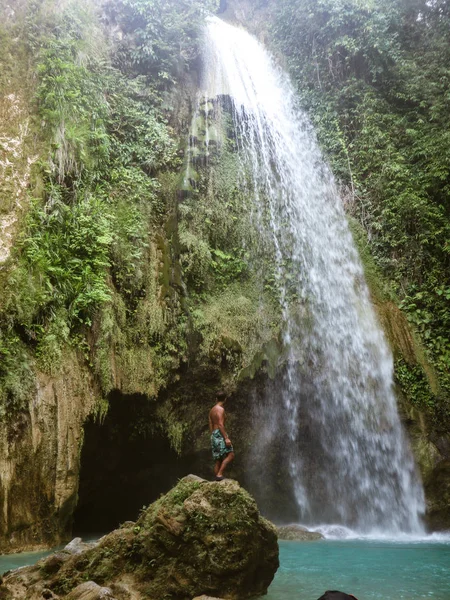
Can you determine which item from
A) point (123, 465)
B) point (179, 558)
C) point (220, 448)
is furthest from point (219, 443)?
point (123, 465)

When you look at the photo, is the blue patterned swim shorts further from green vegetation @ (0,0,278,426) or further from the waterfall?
the waterfall

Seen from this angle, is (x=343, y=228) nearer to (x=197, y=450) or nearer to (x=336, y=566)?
(x=197, y=450)

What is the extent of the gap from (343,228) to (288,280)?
245cm

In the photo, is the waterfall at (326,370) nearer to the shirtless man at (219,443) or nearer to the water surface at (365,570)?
the water surface at (365,570)

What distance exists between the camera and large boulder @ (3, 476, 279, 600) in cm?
421

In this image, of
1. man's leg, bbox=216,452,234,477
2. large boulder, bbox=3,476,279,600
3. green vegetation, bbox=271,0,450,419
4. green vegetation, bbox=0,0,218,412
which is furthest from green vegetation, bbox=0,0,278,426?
green vegetation, bbox=271,0,450,419

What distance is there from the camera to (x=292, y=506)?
9.30 m

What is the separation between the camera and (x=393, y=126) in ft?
45.0

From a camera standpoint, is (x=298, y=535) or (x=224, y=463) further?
(x=298, y=535)

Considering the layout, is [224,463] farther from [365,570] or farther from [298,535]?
[298,535]

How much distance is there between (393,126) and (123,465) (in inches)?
456

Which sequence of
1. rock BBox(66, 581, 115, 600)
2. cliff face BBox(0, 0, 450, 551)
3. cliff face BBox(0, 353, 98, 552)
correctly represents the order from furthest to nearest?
1. cliff face BBox(0, 0, 450, 551)
2. cliff face BBox(0, 353, 98, 552)
3. rock BBox(66, 581, 115, 600)

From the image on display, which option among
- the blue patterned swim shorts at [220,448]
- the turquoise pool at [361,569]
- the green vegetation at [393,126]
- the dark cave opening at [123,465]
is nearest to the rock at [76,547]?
the turquoise pool at [361,569]

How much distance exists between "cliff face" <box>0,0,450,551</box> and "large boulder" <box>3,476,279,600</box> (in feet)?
7.96
